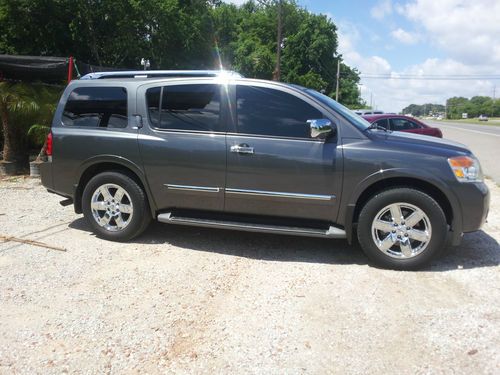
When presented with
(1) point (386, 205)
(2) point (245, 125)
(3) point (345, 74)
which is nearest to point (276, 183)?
(2) point (245, 125)

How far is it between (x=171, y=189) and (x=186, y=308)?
1619mm

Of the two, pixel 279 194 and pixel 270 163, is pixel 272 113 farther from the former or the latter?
pixel 279 194

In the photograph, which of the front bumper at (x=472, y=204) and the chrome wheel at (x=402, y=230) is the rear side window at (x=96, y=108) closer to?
the chrome wheel at (x=402, y=230)

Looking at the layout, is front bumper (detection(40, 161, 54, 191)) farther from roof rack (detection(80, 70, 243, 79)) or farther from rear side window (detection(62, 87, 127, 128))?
roof rack (detection(80, 70, 243, 79))

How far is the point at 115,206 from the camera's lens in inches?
199

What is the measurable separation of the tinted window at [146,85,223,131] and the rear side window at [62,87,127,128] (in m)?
0.37

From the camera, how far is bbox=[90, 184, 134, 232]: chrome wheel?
5.02m

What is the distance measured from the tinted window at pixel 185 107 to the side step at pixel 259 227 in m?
0.98

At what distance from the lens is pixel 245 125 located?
4562 millimetres

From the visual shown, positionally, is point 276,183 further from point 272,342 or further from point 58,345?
point 58,345

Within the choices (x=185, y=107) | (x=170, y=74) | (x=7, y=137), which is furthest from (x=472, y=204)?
(x=7, y=137)

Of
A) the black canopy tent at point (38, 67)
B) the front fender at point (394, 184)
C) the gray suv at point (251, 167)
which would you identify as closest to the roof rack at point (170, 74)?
the gray suv at point (251, 167)

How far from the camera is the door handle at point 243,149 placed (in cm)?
448

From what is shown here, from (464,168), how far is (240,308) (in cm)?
248
